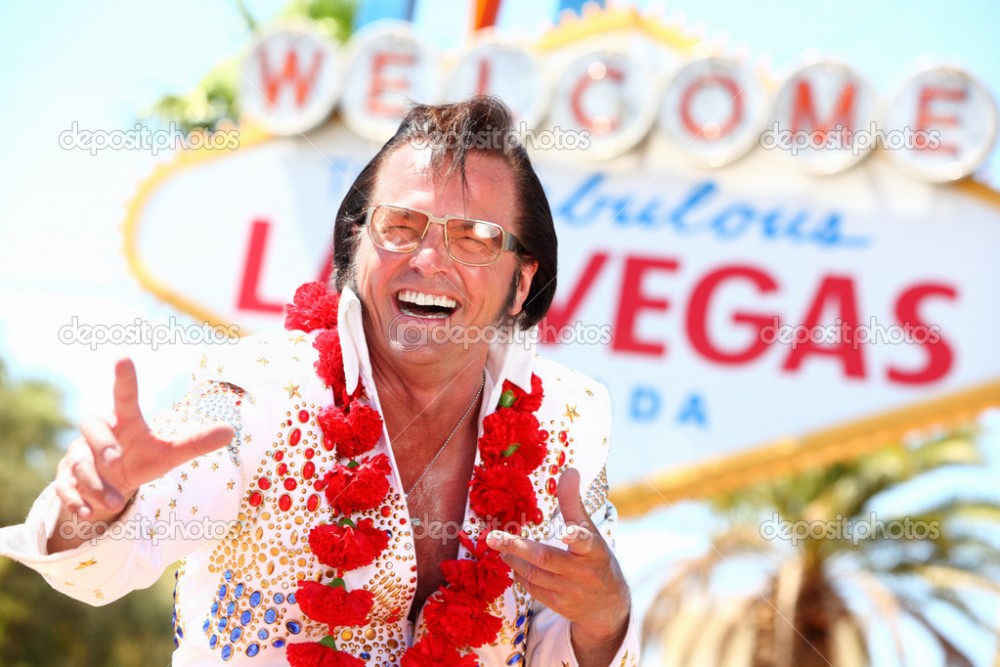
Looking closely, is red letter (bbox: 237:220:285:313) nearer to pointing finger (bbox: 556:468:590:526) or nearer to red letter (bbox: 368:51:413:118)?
red letter (bbox: 368:51:413:118)

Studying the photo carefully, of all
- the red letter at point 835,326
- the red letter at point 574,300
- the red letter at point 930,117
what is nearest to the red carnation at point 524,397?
the red letter at point 574,300

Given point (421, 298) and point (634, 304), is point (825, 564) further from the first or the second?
point (421, 298)

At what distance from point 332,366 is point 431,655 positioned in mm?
736

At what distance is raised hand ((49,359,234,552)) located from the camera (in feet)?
7.14

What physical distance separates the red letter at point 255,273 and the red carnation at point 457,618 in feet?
26.7

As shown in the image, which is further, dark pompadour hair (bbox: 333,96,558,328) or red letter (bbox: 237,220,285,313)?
red letter (bbox: 237,220,285,313)

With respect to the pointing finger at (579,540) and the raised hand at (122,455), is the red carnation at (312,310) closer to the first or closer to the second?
the pointing finger at (579,540)

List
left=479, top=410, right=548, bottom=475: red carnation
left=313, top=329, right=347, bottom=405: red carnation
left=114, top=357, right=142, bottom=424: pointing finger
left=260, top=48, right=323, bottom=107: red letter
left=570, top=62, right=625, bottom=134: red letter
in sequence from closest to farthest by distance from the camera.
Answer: left=114, top=357, right=142, bottom=424: pointing finger
left=313, top=329, right=347, bottom=405: red carnation
left=479, top=410, right=548, bottom=475: red carnation
left=570, top=62, right=625, bottom=134: red letter
left=260, top=48, right=323, bottom=107: red letter

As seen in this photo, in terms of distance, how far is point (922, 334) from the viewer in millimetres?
10086

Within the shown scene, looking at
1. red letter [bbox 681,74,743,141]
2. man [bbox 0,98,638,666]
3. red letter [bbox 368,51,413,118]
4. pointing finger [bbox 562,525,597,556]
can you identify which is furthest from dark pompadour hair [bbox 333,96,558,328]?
red letter [bbox 368,51,413,118]

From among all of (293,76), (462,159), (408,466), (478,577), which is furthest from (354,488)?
(293,76)

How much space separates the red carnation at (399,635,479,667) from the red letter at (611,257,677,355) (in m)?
7.48

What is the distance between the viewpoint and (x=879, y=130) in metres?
10.3

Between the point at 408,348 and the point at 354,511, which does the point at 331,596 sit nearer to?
the point at 354,511
